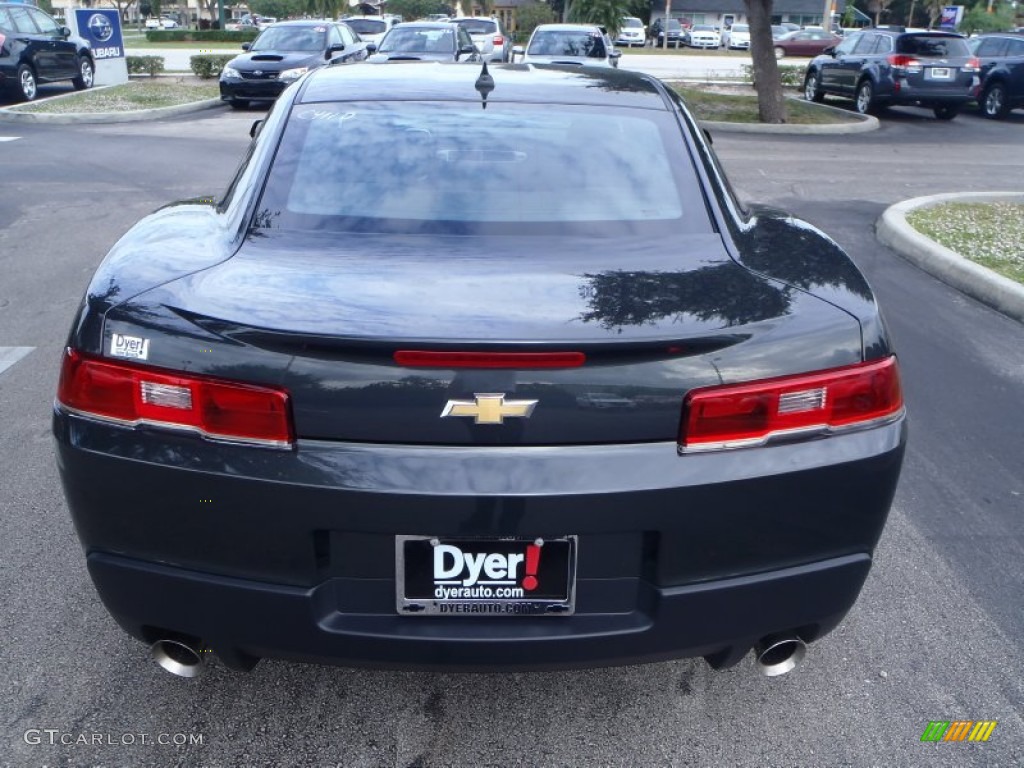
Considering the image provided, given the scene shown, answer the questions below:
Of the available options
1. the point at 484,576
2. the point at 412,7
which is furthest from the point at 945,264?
the point at 412,7

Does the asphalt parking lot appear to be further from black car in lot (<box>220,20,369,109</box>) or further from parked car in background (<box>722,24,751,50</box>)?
parked car in background (<box>722,24,751,50</box>)

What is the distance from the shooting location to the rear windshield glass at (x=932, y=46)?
17.9 metres

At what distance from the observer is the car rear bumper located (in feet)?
6.84

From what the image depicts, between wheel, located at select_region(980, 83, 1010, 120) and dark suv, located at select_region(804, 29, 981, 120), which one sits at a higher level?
dark suv, located at select_region(804, 29, 981, 120)

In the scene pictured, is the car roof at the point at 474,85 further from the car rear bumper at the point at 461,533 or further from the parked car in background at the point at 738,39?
the parked car in background at the point at 738,39

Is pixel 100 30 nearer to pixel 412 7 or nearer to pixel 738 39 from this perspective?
pixel 738 39

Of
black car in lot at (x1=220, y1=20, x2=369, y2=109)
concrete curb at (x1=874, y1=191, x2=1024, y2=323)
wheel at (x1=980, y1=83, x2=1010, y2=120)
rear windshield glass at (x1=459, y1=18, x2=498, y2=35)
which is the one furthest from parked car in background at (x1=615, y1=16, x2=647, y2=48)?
concrete curb at (x1=874, y1=191, x2=1024, y2=323)

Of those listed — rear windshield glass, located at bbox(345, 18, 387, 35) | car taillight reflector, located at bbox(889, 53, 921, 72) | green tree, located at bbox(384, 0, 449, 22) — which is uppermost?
car taillight reflector, located at bbox(889, 53, 921, 72)

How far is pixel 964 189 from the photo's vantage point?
11.6m

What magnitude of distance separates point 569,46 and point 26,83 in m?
10.2

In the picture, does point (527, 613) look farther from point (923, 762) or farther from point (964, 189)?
point (964, 189)

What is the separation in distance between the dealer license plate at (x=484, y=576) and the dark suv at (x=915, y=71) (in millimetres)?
18169

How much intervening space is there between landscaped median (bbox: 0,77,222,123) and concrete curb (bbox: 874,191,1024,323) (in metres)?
12.5

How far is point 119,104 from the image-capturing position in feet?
56.3
